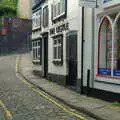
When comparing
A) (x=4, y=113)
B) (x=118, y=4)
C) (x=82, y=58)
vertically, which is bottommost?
(x=4, y=113)

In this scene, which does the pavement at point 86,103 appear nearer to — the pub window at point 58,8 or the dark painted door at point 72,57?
the dark painted door at point 72,57

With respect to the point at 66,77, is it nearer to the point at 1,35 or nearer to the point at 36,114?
the point at 36,114

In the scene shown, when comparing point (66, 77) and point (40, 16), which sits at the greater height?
point (40, 16)

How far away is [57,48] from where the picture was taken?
2639 cm

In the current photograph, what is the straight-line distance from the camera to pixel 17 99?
62.2ft

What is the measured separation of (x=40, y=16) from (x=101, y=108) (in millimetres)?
17298

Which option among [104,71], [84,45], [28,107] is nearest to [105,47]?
[104,71]

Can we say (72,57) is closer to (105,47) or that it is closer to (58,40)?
(58,40)

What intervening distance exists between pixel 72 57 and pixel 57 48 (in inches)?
148

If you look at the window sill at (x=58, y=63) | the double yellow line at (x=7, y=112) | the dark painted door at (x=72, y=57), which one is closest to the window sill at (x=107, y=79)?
the dark painted door at (x=72, y=57)

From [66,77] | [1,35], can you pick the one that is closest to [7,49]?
[1,35]

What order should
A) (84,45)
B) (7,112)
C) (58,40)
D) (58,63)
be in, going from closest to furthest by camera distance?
(7,112)
(84,45)
(58,63)
(58,40)

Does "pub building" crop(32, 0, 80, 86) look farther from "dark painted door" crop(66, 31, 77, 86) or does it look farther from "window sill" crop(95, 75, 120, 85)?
"window sill" crop(95, 75, 120, 85)

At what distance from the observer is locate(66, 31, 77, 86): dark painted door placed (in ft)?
72.6
